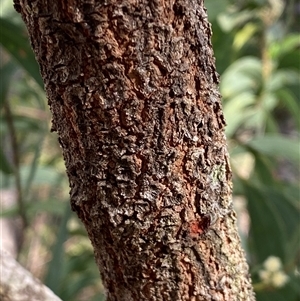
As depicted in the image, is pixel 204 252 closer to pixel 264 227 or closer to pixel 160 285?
pixel 160 285

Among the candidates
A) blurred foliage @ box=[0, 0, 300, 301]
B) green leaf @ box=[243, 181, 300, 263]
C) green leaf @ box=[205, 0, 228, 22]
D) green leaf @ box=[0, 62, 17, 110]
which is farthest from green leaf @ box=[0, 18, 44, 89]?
green leaf @ box=[243, 181, 300, 263]

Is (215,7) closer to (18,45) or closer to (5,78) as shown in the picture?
(18,45)

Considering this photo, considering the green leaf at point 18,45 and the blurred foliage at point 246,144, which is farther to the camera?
the blurred foliage at point 246,144

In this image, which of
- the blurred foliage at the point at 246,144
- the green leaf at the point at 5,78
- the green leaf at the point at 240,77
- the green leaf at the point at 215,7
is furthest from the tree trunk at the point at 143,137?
the green leaf at the point at 240,77

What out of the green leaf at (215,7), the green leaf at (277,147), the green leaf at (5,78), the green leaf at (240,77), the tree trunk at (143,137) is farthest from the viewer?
→ the green leaf at (240,77)

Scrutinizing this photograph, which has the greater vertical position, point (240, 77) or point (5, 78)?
point (240, 77)

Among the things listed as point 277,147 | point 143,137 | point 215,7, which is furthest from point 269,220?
point 143,137

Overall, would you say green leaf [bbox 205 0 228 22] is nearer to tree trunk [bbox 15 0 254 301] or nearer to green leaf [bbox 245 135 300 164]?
green leaf [bbox 245 135 300 164]

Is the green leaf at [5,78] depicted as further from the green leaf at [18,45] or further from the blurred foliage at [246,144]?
the green leaf at [18,45]

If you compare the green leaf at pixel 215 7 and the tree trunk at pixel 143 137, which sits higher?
the green leaf at pixel 215 7
